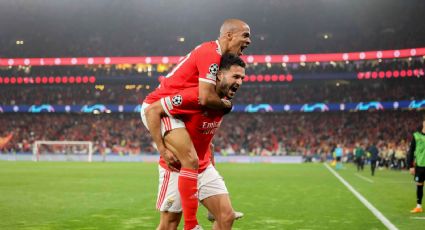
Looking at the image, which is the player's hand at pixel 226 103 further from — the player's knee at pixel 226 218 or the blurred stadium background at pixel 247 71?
the blurred stadium background at pixel 247 71

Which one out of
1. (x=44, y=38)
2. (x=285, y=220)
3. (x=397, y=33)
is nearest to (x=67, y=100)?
(x=44, y=38)

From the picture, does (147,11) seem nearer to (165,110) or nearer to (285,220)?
(285,220)

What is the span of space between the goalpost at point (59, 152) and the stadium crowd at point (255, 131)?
2.17 m

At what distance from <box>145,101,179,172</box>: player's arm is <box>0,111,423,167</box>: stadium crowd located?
47.6 m

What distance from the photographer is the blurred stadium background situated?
58719 mm

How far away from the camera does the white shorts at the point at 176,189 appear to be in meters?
5.74

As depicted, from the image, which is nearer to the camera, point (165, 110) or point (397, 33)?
point (165, 110)

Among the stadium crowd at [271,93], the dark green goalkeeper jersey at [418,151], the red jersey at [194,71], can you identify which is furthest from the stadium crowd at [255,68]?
the red jersey at [194,71]

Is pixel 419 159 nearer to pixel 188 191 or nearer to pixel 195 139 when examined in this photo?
pixel 195 139

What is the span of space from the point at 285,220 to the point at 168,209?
20.3ft

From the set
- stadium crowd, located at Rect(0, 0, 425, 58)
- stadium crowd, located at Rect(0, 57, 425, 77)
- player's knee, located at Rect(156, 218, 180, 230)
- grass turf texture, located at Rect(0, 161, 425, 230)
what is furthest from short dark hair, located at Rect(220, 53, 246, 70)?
stadium crowd, located at Rect(0, 0, 425, 58)

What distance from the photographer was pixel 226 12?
66.8 meters

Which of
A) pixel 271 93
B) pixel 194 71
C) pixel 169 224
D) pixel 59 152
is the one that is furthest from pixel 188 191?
pixel 271 93

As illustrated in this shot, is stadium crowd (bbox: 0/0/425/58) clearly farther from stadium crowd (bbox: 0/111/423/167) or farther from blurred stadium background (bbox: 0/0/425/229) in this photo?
stadium crowd (bbox: 0/111/423/167)
